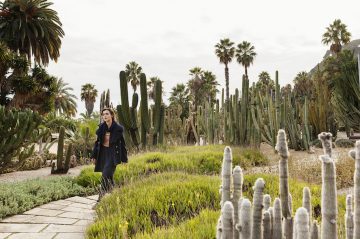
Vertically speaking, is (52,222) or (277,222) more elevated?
(277,222)

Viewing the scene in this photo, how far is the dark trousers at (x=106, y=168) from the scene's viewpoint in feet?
22.9

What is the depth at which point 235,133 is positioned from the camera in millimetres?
15070

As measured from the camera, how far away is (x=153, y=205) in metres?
5.43

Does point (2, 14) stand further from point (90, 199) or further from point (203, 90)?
point (90, 199)

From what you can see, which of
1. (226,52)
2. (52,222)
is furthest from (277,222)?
(226,52)

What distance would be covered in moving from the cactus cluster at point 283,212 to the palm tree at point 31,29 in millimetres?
28581

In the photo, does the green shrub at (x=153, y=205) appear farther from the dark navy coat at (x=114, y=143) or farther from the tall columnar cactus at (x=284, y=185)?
the tall columnar cactus at (x=284, y=185)

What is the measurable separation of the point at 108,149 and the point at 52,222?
1812 millimetres

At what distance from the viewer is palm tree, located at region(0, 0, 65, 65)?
91.0ft

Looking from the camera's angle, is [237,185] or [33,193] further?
[33,193]

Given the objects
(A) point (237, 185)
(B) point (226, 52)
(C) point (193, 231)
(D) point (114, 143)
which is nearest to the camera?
(A) point (237, 185)

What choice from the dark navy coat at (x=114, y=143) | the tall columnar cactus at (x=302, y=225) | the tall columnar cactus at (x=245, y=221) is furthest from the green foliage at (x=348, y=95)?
the tall columnar cactus at (x=302, y=225)

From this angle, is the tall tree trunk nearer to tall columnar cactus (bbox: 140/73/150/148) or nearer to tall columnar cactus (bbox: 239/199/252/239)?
tall columnar cactus (bbox: 140/73/150/148)

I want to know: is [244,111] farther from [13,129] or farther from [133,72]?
[133,72]
